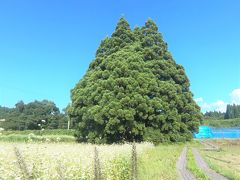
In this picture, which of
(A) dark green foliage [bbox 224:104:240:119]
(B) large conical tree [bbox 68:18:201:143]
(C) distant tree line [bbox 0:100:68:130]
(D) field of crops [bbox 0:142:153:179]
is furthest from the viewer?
(A) dark green foliage [bbox 224:104:240:119]

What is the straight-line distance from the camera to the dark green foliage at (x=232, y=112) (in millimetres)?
145875

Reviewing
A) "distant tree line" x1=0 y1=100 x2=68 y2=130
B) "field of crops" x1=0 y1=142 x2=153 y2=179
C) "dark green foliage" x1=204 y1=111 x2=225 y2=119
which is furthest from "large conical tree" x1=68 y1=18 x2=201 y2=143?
"dark green foliage" x1=204 y1=111 x2=225 y2=119

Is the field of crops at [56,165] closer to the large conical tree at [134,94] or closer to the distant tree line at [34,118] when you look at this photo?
the large conical tree at [134,94]

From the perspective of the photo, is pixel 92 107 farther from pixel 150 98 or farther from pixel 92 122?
pixel 150 98

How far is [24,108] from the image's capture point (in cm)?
9156

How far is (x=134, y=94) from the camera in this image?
2334cm

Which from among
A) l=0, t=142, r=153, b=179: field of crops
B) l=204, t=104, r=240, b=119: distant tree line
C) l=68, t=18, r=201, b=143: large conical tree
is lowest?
l=0, t=142, r=153, b=179: field of crops

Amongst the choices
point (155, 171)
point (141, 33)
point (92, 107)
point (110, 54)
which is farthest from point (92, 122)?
point (155, 171)

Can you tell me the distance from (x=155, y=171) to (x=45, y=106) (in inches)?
2980

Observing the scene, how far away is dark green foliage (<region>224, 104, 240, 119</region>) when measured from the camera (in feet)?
479

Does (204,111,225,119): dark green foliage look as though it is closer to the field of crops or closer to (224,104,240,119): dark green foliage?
(224,104,240,119): dark green foliage

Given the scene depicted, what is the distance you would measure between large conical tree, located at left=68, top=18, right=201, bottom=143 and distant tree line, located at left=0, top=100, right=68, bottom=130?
27.6 meters

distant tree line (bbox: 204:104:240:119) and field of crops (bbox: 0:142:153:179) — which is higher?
distant tree line (bbox: 204:104:240:119)

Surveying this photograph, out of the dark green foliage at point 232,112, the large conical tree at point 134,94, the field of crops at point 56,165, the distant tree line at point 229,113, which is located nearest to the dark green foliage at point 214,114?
the distant tree line at point 229,113
